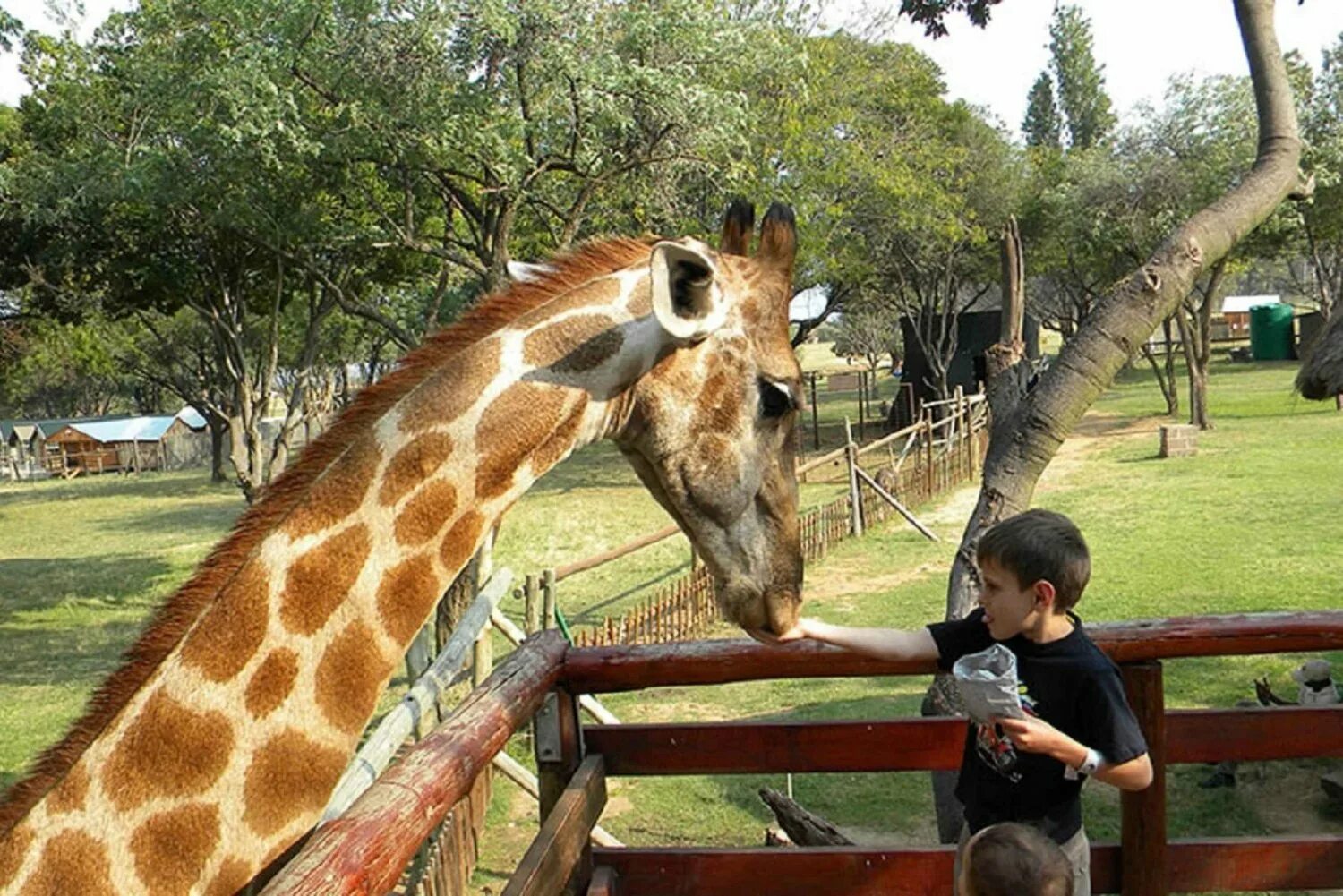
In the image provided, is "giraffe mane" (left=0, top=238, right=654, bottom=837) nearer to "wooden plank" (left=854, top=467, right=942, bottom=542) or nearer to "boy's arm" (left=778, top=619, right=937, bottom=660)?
"boy's arm" (left=778, top=619, right=937, bottom=660)

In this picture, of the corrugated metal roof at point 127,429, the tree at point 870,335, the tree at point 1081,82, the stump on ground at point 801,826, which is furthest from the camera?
the tree at point 1081,82

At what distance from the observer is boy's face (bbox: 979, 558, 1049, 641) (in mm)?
2537

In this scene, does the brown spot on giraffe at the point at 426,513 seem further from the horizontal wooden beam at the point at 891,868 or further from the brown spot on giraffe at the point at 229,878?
the horizontal wooden beam at the point at 891,868

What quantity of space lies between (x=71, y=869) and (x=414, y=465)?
39.7 inches

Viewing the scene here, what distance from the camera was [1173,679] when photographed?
929 cm

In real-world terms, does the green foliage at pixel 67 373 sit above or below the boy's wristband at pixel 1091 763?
above

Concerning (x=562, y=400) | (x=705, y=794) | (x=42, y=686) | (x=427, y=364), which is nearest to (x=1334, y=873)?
(x=562, y=400)

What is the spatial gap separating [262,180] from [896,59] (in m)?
19.7

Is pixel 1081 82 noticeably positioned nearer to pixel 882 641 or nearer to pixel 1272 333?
pixel 1272 333


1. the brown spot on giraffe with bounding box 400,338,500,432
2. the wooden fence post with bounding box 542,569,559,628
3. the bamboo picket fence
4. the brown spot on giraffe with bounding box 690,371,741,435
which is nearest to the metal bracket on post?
the bamboo picket fence

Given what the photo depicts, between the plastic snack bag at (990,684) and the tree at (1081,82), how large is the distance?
77.0 metres

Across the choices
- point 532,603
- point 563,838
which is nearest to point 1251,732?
point 563,838

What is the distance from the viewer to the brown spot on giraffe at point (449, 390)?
2441 mm

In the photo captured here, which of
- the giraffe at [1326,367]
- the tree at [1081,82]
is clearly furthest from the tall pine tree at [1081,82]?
the giraffe at [1326,367]
